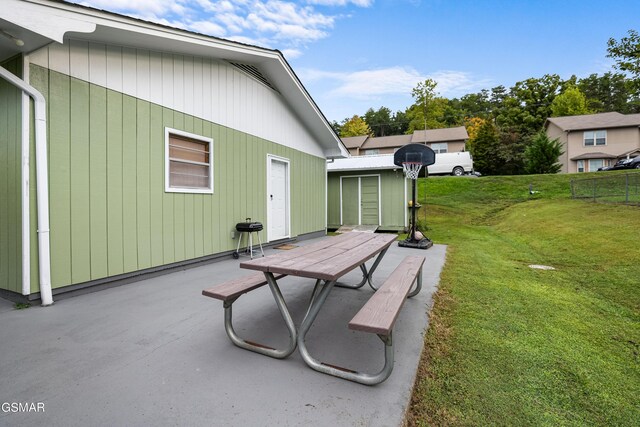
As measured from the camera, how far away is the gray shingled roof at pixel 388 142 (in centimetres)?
2941

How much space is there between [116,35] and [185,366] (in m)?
3.95

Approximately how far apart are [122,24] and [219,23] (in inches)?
315

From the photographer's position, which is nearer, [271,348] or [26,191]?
[271,348]

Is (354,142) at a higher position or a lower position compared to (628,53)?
higher

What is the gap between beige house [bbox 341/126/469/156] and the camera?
89.1ft

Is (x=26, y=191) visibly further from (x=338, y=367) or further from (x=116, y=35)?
(x=338, y=367)

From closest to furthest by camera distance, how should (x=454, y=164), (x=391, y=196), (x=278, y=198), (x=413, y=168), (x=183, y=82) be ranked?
(x=183, y=82) → (x=278, y=198) → (x=413, y=168) → (x=391, y=196) → (x=454, y=164)

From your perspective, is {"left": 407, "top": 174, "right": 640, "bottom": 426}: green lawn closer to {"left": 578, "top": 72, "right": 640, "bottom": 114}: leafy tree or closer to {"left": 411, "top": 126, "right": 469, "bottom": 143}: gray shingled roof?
{"left": 411, "top": 126, "right": 469, "bottom": 143}: gray shingled roof

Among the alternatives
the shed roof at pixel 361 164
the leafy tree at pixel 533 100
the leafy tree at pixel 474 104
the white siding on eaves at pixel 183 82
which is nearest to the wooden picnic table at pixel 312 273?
the white siding on eaves at pixel 183 82

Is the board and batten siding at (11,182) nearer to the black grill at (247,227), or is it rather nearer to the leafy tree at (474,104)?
the black grill at (247,227)

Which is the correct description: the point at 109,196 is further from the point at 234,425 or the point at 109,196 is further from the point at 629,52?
the point at 629,52

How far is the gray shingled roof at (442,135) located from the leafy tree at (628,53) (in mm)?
20464

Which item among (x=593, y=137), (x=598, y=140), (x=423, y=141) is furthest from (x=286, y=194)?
(x=598, y=140)

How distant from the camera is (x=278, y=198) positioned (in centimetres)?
730
